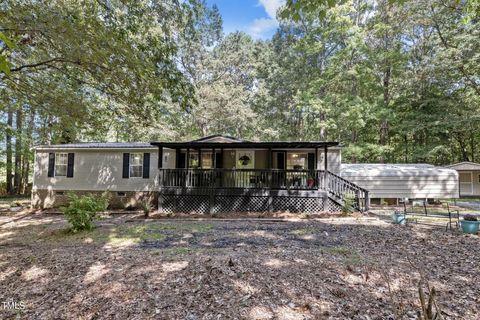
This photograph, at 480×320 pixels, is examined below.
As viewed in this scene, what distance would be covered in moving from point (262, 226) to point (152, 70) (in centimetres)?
584

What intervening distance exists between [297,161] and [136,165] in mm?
8529

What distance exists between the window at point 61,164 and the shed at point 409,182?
1498 cm

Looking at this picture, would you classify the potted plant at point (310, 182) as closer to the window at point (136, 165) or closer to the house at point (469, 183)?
the window at point (136, 165)

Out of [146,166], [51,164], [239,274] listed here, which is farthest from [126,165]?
[239,274]

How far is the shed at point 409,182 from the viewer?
13797 mm

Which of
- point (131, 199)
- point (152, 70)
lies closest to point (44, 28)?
point (152, 70)

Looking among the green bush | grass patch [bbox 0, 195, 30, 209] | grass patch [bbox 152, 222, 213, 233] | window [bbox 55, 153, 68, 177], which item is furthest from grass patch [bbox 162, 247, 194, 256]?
grass patch [bbox 0, 195, 30, 209]

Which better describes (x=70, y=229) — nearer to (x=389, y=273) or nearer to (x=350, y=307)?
(x=350, y=307)

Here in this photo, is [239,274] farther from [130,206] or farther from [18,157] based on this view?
[18,157]

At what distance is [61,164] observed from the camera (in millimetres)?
13109

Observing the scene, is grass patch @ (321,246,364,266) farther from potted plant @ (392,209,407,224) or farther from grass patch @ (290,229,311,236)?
potted plant @ (392,209,407,224)

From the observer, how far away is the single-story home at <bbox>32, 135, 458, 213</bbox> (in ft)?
36.0

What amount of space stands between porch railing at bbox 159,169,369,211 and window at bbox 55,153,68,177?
19.5 feet

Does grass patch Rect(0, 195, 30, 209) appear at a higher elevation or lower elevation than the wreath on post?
lower
